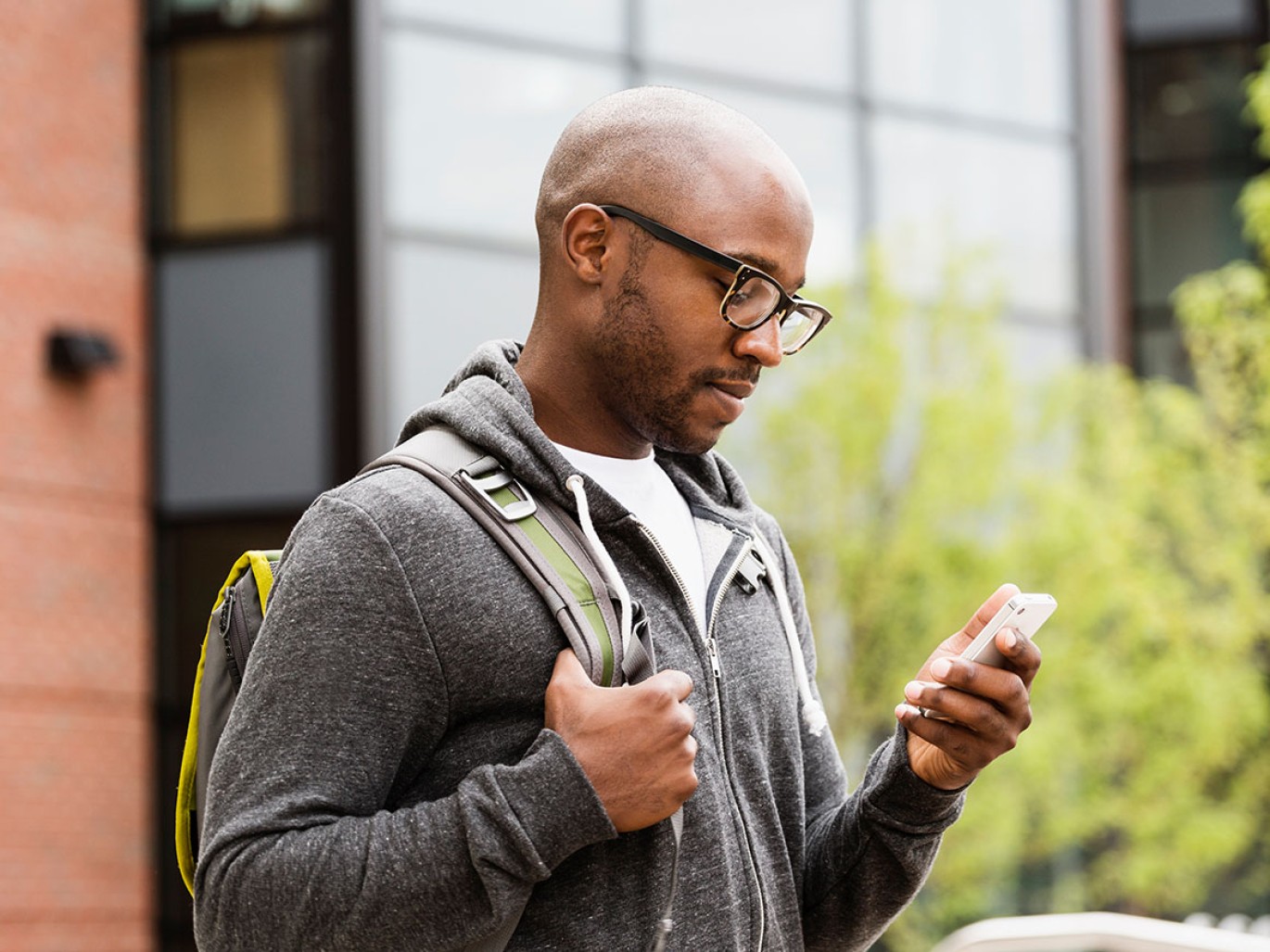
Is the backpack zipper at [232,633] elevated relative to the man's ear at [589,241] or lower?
lower

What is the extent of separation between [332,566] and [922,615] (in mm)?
10813

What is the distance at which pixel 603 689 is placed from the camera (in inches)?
80.0

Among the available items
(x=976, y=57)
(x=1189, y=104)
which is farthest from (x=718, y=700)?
(x=1189, y=104)

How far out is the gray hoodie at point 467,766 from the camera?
195 centimetres

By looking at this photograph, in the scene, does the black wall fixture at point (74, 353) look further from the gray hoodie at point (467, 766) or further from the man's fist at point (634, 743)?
the man's fist at point (634, 743)

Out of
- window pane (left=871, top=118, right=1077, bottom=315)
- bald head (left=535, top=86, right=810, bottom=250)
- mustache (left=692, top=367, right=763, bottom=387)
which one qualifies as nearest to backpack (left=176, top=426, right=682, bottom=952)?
mustache (left=692, top=367, right=763, bottom=387)

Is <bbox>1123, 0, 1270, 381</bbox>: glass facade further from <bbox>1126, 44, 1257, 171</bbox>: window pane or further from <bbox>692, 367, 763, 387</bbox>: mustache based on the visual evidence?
<bbox>692, 367, 763, 387</bbox>: mustache

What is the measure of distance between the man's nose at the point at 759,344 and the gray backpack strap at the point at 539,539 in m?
0.29

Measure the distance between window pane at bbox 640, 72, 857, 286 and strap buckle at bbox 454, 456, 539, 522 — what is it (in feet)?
38.5

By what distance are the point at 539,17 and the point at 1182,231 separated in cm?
789

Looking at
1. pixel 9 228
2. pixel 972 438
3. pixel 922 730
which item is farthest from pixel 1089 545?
pixel 922 730

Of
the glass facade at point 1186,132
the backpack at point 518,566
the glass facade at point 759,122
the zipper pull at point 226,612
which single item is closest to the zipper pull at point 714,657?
the backpack at point 518,566

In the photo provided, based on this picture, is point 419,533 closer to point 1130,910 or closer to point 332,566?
point 332,566

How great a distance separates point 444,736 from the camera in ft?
6.91
